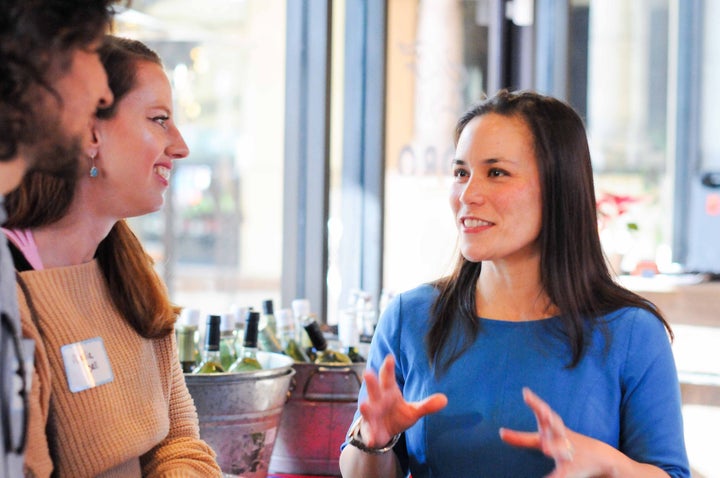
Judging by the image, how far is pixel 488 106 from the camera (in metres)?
1.71

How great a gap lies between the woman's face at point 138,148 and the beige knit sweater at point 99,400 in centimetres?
12

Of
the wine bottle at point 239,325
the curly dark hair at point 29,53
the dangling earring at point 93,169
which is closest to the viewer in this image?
the curly dark hair at point 29,53

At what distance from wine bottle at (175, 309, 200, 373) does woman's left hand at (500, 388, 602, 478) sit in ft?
2.94

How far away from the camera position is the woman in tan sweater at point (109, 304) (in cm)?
139

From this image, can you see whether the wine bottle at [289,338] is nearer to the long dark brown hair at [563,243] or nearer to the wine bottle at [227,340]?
the wine bottle at [227,340]

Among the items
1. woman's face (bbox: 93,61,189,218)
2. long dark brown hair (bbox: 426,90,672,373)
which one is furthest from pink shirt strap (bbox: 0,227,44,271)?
long dark brown hair (bbox: 426,90,672,373)

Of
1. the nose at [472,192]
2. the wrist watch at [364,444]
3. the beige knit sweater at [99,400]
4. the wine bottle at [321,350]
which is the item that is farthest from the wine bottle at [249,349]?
the nose at [472,192]

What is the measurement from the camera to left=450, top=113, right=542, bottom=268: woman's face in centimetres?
160

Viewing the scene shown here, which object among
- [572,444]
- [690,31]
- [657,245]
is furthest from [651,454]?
[657,245]

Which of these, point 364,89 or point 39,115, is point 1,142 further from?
point 364,89

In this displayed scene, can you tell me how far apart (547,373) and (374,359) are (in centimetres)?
32

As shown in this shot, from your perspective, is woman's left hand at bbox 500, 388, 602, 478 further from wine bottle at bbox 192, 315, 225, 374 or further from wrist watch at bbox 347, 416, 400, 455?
wine bottle at bbox 192, 315, 225, 374

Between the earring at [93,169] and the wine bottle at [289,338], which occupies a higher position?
the earring at [93,169]

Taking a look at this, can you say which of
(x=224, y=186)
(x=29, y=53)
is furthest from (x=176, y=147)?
(x=224, y=186)
